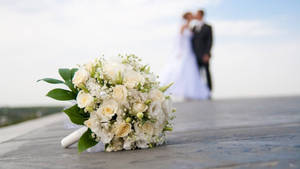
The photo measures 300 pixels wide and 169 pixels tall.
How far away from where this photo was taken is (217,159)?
1688 mm

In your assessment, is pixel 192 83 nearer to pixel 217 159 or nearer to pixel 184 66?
pixel 184 66

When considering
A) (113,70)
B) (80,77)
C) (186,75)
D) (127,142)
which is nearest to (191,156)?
(127,142)

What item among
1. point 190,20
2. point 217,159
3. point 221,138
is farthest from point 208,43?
point 217,159

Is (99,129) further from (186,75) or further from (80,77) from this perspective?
(186,75)

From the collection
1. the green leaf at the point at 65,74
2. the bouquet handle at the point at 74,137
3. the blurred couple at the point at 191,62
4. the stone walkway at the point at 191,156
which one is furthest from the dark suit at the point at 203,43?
the green leaf at the point at 65,74

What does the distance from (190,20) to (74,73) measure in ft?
31.4

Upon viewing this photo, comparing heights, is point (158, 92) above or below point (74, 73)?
below

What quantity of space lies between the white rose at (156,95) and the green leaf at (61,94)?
0.47 meters

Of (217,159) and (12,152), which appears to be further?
(12,152)

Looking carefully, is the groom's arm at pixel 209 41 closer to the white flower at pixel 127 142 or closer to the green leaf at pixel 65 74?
the green leaf at pixel 65 74

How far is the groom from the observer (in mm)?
11180

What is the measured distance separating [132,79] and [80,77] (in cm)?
30

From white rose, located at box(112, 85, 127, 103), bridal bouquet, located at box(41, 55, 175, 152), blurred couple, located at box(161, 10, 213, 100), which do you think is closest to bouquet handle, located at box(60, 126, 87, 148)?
bridal bouquet, located at box(41, 55, 175, 152)

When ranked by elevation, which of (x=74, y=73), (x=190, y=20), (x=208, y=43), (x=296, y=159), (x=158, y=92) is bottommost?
(x=296, y=159)
